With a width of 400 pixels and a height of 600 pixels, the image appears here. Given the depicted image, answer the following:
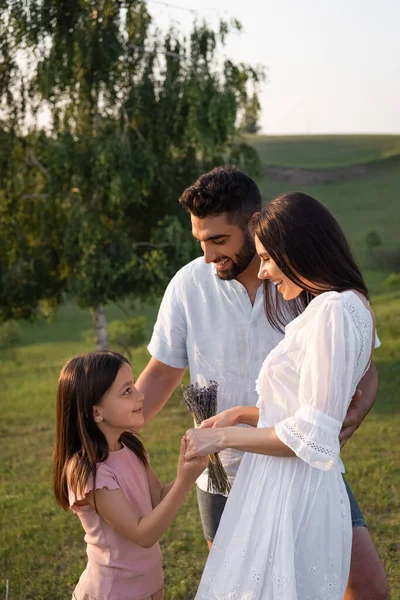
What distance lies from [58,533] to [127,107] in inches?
317

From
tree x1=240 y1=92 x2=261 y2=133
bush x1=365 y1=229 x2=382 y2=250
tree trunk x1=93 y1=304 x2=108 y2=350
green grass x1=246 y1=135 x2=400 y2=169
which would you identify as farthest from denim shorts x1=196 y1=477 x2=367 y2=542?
green grass x1=246 y1=135 x2=400 y2=169

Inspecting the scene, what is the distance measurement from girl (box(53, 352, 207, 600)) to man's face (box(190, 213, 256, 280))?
72 centimetres

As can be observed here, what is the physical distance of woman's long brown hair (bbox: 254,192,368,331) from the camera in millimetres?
2709

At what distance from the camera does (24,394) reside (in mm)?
15703

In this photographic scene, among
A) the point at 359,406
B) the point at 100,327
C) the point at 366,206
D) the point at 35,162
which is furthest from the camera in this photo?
the point at 366,206

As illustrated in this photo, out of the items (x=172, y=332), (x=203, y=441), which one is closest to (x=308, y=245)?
(x=203, y=441)

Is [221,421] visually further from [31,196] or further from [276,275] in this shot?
[31,196]

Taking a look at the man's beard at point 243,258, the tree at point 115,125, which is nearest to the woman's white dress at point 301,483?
the man's beard at point 243,258

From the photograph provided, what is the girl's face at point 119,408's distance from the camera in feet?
10.1

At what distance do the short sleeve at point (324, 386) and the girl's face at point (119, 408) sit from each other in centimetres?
70

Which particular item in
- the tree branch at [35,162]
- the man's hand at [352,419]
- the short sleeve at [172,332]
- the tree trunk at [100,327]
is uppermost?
the tree branch at [35,162]

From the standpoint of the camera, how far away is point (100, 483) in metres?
3.00

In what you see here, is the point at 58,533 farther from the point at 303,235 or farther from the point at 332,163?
the point at 332,163

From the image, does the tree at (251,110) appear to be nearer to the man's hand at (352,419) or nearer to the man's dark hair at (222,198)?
the man's dark hair at (222,198)
